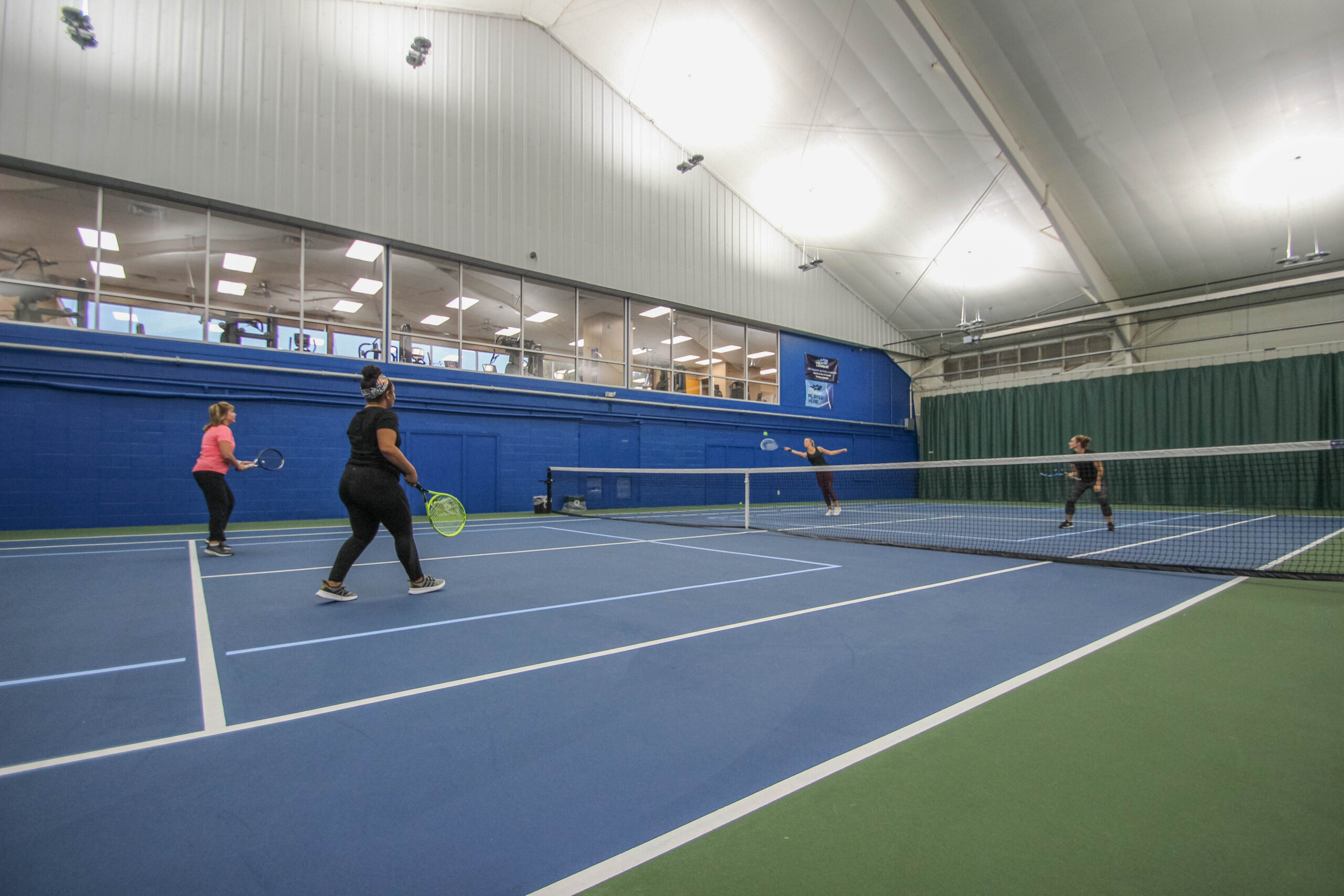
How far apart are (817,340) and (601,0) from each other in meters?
12.1

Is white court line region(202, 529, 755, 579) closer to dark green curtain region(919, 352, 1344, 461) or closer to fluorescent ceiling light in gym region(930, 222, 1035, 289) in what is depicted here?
fluorescent ceiling light in gym region(930, 222, 1035, 289)

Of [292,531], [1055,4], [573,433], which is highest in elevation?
[1055,4]

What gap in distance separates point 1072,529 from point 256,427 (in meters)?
15.0

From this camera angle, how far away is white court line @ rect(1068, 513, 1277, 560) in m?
7.03

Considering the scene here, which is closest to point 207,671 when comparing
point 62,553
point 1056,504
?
point 62,553

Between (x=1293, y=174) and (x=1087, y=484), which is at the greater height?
(x=1293, y=174)

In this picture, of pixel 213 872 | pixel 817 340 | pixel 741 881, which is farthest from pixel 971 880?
pixel 817 340

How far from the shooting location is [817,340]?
70.0 ft

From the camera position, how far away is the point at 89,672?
9.81 ft

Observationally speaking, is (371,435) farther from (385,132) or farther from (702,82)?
(702,82)

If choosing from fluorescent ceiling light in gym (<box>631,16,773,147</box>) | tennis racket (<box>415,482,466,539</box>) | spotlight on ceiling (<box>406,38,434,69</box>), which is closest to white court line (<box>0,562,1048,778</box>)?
tennis racket (<box>415,482,466,539</box>)

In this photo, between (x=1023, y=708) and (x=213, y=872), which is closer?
(x=213, y=872)

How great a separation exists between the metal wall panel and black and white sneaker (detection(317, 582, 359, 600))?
33.8 feet

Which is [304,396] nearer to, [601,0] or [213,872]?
[601,0]
